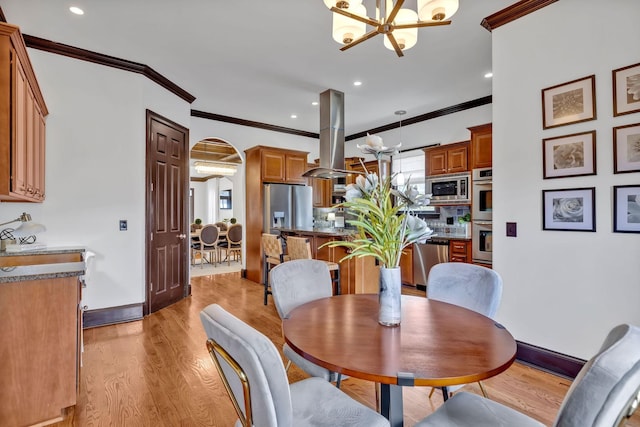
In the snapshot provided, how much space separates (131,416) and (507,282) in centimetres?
289

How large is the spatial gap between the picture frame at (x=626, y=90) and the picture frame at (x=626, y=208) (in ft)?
1.67

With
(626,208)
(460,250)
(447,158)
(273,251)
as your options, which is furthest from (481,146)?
(273,251)

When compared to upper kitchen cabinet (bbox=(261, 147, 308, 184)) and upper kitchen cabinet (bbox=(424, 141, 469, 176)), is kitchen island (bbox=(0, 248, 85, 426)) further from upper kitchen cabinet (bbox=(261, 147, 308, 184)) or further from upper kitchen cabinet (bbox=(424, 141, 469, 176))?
upper kitchen cabinet (bbox=(424, 141, 469, 176))

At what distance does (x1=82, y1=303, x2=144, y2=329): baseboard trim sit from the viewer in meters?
3.38

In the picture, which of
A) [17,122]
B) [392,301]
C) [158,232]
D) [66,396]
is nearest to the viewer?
[392,301]

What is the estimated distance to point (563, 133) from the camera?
2.36m

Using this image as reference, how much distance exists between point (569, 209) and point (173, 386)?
10.3ft

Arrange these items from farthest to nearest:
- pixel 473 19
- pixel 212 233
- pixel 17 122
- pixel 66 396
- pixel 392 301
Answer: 1. pixel 212 233
2. pixel 473 19
3. pixel 17 122
4. pixel 66 396
5. pixel 392 301

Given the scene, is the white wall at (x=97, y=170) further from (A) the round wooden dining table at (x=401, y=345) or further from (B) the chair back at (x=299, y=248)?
(A) the round wooden dining table at (x=401, y=345)

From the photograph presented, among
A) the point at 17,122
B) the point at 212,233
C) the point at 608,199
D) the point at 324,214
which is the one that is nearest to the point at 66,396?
the point at 17,122

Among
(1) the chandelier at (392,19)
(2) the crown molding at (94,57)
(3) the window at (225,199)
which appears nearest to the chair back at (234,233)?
(2) the crown molding at (94,57)

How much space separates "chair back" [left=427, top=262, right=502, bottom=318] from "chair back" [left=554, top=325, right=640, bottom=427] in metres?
0.98

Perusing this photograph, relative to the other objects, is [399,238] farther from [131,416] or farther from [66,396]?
[66,396]

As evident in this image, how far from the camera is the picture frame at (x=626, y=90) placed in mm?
2045
